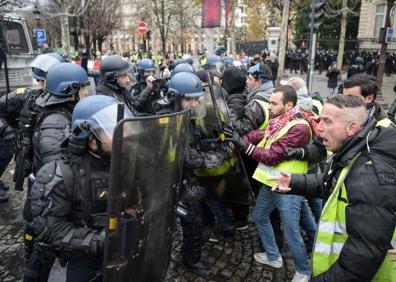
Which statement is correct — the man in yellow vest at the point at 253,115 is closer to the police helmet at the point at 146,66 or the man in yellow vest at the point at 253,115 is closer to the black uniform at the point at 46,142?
Answer: the black uniform at the point at 46,142

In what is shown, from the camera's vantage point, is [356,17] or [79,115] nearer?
[79,115]

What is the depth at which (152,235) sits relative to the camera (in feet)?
6.01

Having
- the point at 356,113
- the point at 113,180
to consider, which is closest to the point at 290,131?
the point at 356,113

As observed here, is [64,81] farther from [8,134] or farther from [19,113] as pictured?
[8,134]

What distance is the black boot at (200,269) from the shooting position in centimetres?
331

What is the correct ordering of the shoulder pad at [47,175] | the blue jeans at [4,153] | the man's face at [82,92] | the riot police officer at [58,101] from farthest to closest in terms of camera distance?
the blue jeans at [4,153] < the man's face at [82,92] < the riot police officer at [58,101] < the shoulder pad at [47,175]

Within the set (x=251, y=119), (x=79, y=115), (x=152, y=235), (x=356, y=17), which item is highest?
(x=356, y=17)

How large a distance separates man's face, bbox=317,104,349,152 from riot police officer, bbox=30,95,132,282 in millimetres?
1051

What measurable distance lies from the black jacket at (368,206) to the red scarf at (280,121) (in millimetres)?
1285

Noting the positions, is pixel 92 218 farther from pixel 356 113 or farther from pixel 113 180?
pixel 356 113

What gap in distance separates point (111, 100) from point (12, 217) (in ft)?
11.3

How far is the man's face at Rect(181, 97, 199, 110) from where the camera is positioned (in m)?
3.17

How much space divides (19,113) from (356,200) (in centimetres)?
356

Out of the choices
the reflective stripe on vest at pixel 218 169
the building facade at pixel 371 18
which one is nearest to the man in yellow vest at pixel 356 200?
the reflective stripe on vest at pixel 218 169
